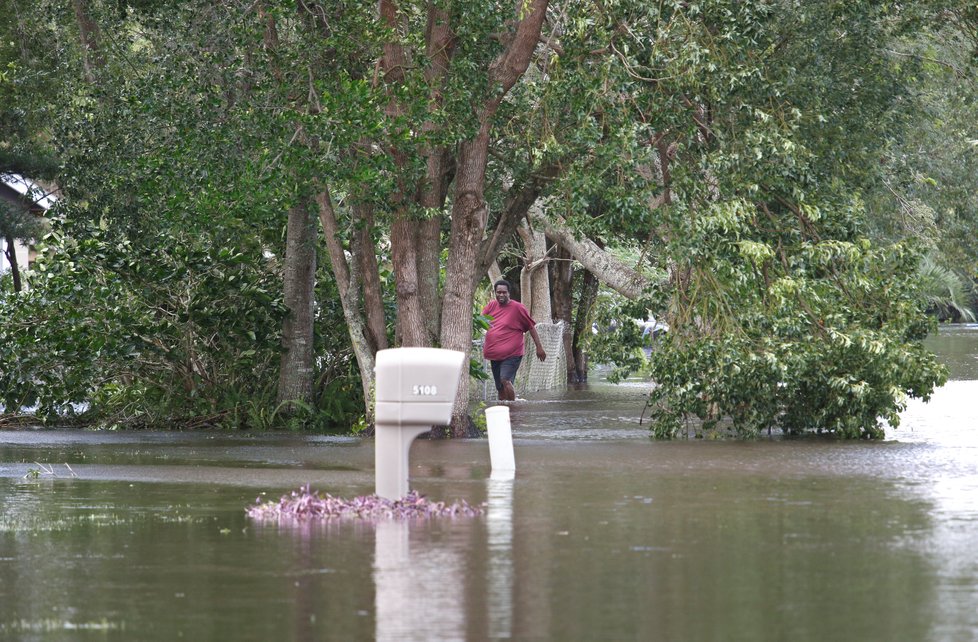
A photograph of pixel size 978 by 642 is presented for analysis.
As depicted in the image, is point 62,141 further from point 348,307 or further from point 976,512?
point 976,512

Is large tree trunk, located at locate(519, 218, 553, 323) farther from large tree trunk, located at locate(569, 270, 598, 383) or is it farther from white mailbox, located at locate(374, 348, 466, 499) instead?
white mailbox, located at locate(374, 348, 466, 499)

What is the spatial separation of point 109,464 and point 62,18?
7.98 metres

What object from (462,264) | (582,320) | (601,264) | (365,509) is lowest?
(365,509)

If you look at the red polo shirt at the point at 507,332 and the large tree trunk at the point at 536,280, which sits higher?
the large tree trunk at the point at 536,280

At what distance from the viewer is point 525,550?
847 centimetres

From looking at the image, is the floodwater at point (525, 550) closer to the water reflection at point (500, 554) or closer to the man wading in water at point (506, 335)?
the water reflection at point (500, 554)

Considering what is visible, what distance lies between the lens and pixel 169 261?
63.2 ft

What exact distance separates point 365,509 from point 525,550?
1.92 metres

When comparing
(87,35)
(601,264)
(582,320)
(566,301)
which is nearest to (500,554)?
(87,35)

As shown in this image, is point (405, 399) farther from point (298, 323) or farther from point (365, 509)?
point (298, 323)

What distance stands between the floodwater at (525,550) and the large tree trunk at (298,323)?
14.9 ft

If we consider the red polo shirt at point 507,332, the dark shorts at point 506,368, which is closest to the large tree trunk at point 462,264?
the red polo shirt at point 507,332

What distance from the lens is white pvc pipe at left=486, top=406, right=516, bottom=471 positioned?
1250 cm

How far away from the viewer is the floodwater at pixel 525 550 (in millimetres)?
6578
